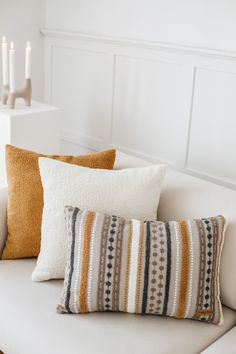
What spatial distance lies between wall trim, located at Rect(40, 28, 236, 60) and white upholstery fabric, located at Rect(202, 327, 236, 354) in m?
1.65

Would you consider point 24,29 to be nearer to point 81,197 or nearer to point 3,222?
point 3,222

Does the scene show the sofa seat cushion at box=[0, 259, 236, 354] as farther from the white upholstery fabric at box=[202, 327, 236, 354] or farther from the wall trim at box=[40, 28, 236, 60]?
the wall trim at box=[40, 28, 236, 60]

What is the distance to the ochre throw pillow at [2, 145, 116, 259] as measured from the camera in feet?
5.65

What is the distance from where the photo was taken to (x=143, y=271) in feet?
4.80

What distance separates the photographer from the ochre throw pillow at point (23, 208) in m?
1.72

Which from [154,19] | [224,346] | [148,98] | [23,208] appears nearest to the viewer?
[224,346]

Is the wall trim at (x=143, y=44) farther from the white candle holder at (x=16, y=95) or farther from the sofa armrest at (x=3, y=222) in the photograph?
the sofa armrest at (x=3, y=222)

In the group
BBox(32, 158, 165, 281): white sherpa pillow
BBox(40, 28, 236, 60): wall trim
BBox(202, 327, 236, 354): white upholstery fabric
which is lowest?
BBox(202, 327, 236, 354): white upholstery fabric

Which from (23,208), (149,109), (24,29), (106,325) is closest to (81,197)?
(23,208)

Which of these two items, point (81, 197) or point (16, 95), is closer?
point (81, 197)

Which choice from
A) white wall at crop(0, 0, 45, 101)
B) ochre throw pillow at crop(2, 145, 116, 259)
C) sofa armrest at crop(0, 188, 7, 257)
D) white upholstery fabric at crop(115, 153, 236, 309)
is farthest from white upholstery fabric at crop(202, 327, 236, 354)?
white wall at crop(0, 0, 45, 101)

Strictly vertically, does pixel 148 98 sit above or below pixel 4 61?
below

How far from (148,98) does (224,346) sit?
2.03 m

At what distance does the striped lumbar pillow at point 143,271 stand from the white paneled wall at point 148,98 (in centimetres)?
143
